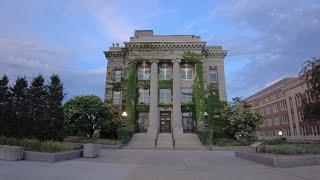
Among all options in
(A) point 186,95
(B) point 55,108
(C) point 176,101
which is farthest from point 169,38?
(B) point 55,108

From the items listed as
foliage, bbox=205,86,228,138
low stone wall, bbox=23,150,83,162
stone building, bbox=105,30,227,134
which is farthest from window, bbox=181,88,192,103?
low stone wall, bbox=23,150,83,162

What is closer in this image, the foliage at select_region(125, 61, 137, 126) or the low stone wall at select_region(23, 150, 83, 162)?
the low stone wall at select_region(23, 150, 83, 162)

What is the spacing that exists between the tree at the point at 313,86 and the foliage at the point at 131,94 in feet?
84.1

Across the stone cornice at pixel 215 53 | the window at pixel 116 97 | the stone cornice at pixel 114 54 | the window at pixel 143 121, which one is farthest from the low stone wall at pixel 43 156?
the stone cornice at pixel 215 53

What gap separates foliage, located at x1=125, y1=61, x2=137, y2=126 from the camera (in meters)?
43.4

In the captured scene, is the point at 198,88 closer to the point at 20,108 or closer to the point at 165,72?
the point at 165,72

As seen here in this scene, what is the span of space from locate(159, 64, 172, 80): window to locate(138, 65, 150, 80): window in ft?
6.82

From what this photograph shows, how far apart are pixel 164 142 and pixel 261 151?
20.4m

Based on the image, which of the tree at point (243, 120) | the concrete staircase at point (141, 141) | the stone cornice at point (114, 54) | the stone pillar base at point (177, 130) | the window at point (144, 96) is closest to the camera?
the concrete staircase at point (141, 141)

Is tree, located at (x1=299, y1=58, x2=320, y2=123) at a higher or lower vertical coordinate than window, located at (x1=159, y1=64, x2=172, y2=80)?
lower

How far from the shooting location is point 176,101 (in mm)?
44062

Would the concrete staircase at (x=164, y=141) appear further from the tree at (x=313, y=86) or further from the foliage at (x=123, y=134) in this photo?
the tree at (x=313, y=86)

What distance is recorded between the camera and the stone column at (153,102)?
42.5 metres

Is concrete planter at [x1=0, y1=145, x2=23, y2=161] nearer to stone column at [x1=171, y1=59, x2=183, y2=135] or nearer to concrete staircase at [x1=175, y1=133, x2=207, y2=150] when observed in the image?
concrete staircase at [x1=175, y1=133, x2=207, y2=150]
